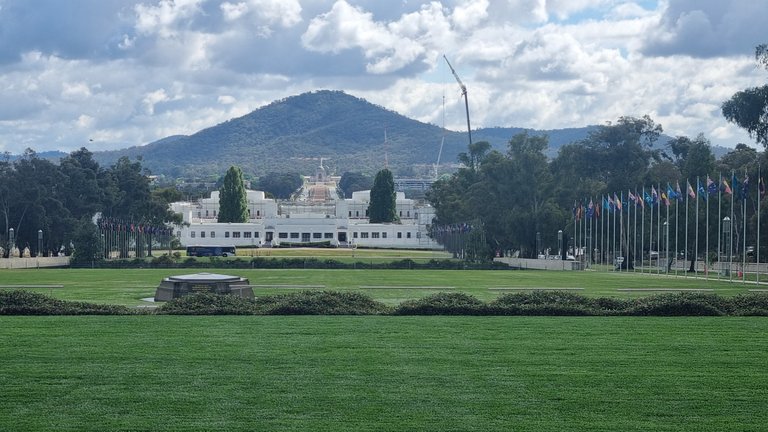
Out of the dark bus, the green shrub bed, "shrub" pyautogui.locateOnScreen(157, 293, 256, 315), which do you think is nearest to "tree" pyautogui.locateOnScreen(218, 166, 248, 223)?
the dark bus

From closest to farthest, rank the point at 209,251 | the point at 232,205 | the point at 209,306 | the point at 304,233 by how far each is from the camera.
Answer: the point at 209,306, the point at 209,251, the point at 232,205, the point at 304,233

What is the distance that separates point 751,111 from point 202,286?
49.4 metres

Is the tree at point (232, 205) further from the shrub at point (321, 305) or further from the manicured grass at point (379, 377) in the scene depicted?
the manicured grass at point (379, 377)

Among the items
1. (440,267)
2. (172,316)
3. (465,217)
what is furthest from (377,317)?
(465,217)

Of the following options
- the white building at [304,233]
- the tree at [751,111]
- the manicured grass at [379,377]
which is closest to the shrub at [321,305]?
the manicured grass at [379,377]

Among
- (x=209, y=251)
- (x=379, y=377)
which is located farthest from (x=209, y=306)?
(x=209, y=251)

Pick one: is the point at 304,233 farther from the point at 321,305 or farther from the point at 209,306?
the point at 321,305

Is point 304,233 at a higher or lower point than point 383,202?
lower

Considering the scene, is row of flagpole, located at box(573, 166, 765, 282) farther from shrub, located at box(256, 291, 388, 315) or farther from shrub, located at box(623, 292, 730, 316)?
shrub, located at box(256, 291, 388, 315)

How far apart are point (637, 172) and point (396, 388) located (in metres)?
83.9

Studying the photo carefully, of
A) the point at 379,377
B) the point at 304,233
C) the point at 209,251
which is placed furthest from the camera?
the point at 304,233

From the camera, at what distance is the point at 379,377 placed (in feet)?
47.2

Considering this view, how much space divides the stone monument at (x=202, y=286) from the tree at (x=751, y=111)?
47968 mm

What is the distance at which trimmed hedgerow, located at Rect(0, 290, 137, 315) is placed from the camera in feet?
76.8
